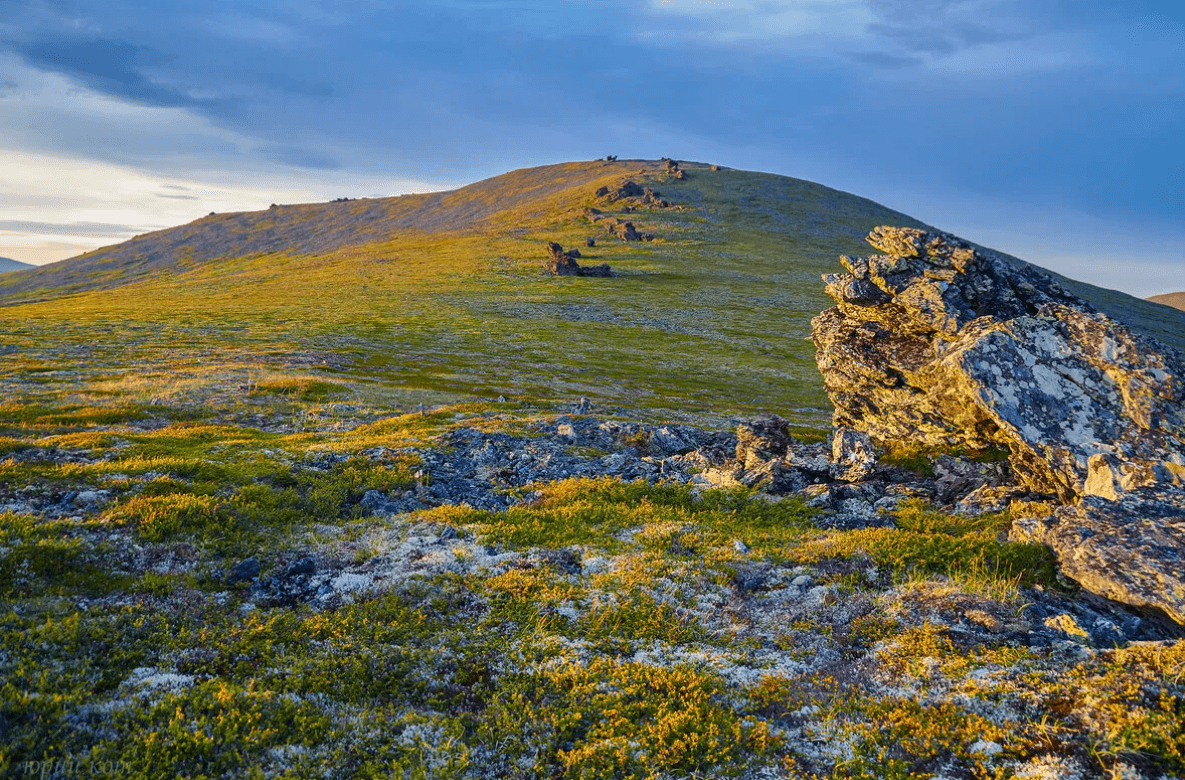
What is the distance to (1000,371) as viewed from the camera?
1895cm

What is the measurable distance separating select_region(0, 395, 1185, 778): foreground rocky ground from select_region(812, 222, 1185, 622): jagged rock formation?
41.8 inches

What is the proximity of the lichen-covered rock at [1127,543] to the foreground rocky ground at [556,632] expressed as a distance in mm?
511

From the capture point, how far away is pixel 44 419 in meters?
29.6

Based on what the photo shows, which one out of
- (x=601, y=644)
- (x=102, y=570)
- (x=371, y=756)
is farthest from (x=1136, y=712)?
(x=102, y=570)

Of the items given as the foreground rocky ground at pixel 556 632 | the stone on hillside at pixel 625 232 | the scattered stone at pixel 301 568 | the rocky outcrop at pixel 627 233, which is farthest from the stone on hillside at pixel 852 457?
the stone on hillside at pixel 625 232

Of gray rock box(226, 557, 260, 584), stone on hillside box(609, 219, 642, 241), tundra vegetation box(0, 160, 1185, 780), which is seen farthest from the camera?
stone on hillside box(609, 219, 642, 241)

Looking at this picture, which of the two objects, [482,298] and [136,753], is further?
[482,298]

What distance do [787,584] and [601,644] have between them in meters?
5.20

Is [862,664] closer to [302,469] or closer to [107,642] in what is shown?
[107,642]

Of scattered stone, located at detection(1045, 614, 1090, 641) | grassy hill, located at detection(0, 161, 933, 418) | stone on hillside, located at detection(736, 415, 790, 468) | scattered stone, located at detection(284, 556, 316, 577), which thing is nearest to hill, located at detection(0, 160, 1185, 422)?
grassy hill, located at detection(0, 161, 933, 418)

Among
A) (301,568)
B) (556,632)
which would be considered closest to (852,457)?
(556,632)

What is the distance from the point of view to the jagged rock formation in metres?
13.2

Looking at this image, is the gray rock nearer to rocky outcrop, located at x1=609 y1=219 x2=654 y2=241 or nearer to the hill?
the hill

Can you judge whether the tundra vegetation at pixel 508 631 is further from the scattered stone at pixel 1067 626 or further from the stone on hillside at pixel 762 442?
the stone on hillside at pixel 762 442
